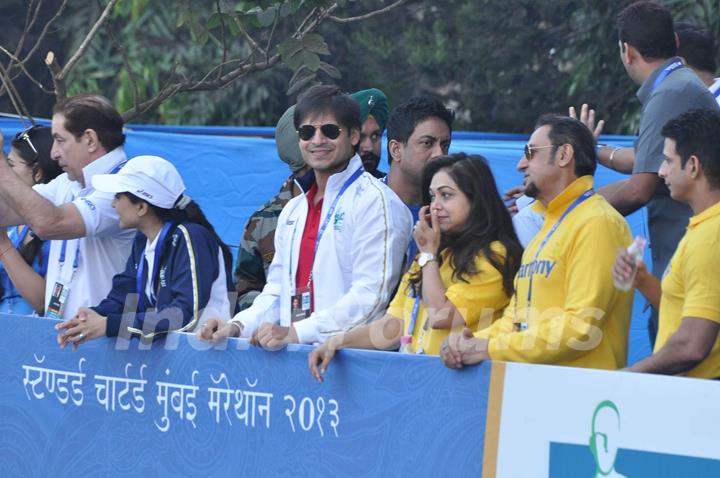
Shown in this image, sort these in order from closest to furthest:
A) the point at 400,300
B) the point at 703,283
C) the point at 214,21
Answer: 1. the point at 703,283
2. the point at 400,300
3. the point at 214,21

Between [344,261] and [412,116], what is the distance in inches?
38.0

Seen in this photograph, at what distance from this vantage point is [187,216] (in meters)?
5.97

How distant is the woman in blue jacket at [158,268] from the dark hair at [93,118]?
455 millimetres

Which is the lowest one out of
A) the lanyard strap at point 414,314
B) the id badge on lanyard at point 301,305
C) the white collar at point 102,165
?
the lanyard strap at point 414,314

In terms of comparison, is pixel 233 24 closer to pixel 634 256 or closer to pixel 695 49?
pixel 695 49

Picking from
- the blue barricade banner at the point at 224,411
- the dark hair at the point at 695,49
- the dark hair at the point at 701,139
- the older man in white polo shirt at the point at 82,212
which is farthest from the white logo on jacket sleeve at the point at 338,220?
the dark hair at the point at 695,49

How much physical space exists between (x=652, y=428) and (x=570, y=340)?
21.2 inches

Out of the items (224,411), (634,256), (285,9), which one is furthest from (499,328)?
(285,9)

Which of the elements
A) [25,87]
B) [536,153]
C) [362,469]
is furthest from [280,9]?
[25,87]

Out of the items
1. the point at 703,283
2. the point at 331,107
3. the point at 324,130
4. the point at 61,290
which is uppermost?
the point at 331,107

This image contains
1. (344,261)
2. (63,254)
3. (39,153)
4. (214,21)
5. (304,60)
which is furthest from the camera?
(39,153)

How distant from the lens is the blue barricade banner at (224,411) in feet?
15.2

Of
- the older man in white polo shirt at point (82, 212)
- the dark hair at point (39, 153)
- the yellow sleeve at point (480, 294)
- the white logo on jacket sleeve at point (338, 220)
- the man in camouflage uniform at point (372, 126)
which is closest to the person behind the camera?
the yellow sleeve at point (480, 294)

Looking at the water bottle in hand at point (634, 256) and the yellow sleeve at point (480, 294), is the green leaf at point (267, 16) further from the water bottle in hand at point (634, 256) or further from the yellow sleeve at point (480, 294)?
the water bottle in hand at point (634, 256)
